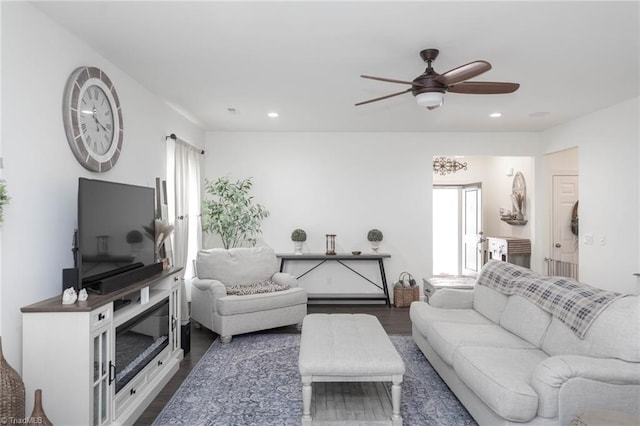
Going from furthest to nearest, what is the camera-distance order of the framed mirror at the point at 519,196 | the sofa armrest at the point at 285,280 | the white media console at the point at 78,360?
the framed mirror at the point at 519,196
the sofa armrest at the point at 285,280
the white media console at the point at 78,360

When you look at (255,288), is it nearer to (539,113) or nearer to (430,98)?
(430,98)

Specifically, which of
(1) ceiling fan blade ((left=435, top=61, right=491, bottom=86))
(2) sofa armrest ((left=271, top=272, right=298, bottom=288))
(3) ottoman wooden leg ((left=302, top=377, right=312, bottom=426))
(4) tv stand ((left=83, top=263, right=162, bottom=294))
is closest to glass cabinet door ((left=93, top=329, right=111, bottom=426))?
(4) tv stand ((left=83, top=263, right=162, bottom=294))

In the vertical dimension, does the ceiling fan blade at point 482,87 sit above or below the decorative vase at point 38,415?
above

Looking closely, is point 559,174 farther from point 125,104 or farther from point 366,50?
point 125,104

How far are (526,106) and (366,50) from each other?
2639mm

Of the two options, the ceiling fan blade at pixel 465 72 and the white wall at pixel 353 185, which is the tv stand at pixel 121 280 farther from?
the white wall at pixel 353 185

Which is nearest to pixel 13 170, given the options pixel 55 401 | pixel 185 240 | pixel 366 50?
pixel 55 401

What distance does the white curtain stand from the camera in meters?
4.55

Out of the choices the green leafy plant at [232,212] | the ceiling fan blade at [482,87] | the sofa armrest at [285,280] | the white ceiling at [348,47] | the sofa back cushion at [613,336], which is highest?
the white ceiling at [348,47]

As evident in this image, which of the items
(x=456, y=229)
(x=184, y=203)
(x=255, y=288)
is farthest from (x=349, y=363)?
(x=456, y=229)

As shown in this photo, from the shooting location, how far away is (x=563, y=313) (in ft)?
8.50

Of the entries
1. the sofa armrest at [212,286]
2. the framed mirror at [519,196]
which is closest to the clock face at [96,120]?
the sofa armrest at [212,286]

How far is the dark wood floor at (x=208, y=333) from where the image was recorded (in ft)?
9.12

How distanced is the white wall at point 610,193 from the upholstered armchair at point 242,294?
3687 mm
